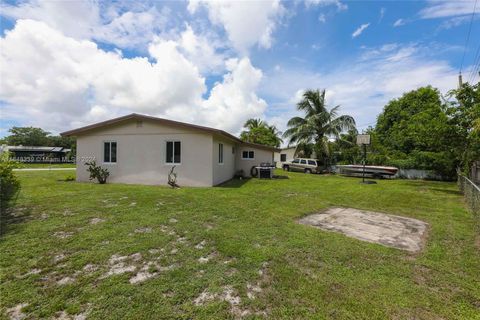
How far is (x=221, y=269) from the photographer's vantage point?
11.1 ft

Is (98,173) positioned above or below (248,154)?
below

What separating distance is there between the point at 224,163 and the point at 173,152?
10.9 ft

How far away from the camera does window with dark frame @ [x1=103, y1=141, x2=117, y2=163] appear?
486 inches

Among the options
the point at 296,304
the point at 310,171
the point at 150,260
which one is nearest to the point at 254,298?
the point at 296,304

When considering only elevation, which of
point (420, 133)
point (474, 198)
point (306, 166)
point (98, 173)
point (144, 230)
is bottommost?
point (144, 230)

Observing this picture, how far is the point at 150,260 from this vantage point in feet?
11.8

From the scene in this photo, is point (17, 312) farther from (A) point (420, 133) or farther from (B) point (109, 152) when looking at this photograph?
(A) point (420, 133)

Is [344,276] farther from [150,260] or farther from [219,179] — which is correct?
[219,179]

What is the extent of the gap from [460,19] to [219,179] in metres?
12.5

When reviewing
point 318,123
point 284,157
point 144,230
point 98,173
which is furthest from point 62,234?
point 284,157

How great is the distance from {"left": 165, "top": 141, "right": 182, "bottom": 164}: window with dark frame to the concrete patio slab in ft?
23.8

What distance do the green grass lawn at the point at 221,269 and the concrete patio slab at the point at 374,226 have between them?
296 mm

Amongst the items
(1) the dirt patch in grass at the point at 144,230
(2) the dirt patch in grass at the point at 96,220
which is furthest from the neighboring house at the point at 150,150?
(1) the dirt patch in grass at the point at 144,230

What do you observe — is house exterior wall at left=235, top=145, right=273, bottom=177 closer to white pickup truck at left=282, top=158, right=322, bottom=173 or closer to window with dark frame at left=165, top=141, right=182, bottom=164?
white pickup truck at left=282, top=158, right=322, bottom=173
